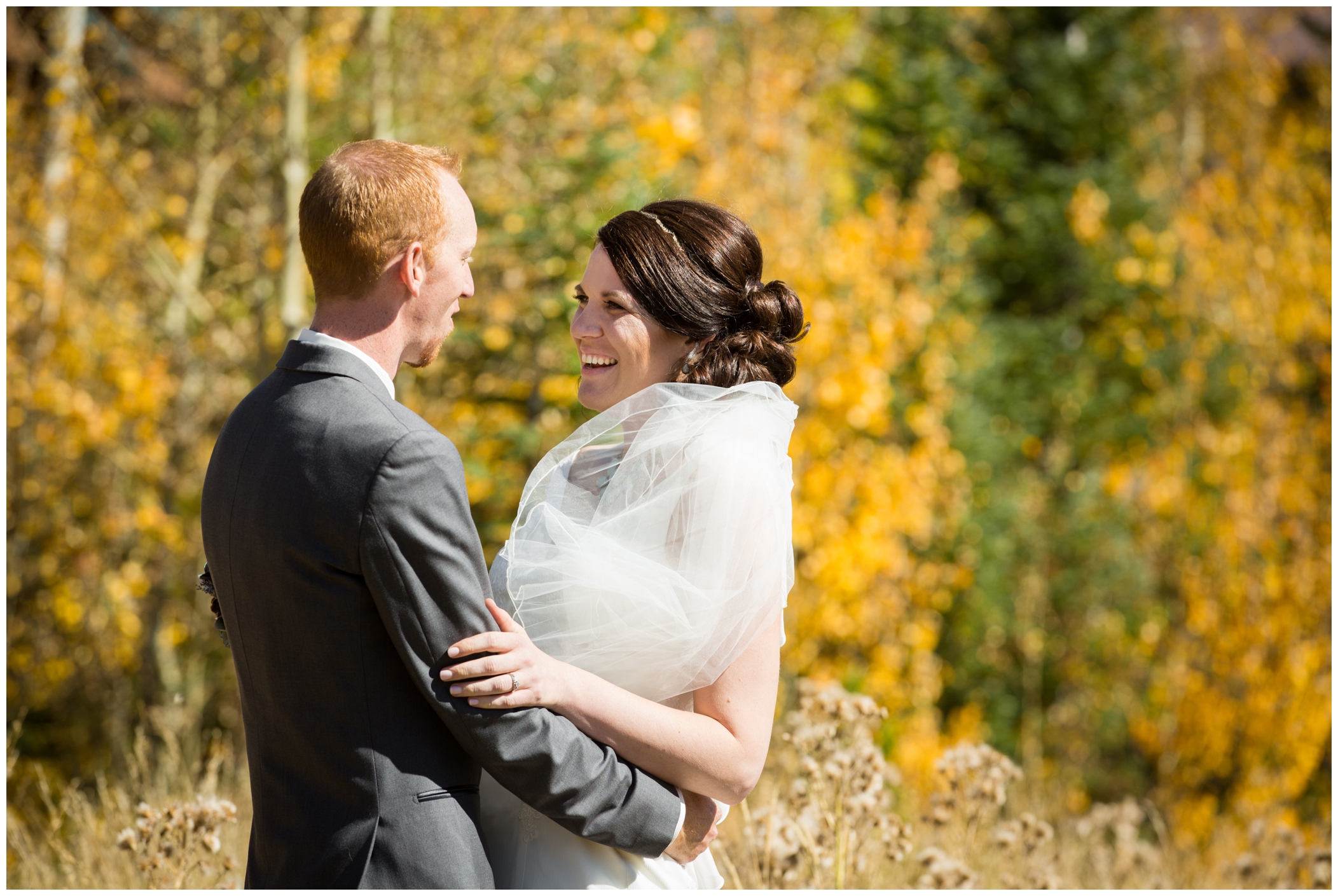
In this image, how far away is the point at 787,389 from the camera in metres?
5.34

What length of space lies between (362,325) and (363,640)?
0.47m

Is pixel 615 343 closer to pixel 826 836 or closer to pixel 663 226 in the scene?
pixel 663 226

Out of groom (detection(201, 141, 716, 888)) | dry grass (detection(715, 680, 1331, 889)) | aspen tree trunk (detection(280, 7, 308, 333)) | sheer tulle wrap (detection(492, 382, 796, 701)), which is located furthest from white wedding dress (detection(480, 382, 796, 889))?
aspen tree trunk (detection(280, 7, 308, 333))

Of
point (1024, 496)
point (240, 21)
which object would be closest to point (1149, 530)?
point (1024, 496)

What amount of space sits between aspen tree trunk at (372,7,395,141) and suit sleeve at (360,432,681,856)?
3640 mm

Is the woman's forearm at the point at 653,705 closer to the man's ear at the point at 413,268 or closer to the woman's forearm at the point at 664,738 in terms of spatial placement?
the woman's forearm at the point at 664,738

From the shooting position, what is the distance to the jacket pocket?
4.89ft

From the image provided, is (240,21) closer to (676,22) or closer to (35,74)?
(35,74)

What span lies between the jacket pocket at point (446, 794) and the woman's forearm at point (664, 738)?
173 millimetres

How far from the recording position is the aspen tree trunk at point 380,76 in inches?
189

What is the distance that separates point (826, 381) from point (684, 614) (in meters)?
3.51

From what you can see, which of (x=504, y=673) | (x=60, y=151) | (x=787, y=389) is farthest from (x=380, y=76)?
(x=504, y=673)

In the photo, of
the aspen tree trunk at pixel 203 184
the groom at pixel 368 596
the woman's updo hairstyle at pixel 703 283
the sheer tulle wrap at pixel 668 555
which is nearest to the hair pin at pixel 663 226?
the woman's updo hairstyle at pixel 703 283

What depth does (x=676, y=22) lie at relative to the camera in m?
7.93
